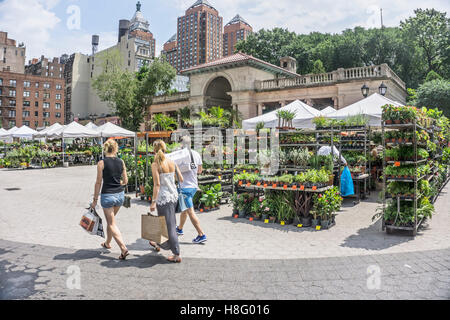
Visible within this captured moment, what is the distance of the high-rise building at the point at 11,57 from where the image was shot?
268 ft

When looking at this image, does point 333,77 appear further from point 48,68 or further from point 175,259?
point 48,68

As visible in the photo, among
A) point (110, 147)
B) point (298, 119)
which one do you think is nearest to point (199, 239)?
point (110, 147)

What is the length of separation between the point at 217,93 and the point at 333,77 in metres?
13.5

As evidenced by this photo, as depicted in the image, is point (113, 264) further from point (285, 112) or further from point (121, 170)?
point (285, 112)

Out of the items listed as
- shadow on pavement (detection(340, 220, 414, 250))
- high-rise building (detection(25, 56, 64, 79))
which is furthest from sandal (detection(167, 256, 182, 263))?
high-rise building (detection(25, 56, 64, 79))

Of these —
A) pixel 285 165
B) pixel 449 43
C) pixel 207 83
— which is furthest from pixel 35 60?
pixel 285 165

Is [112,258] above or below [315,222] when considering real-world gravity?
below

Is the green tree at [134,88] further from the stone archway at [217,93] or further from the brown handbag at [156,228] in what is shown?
the brown handbag at [156,228]

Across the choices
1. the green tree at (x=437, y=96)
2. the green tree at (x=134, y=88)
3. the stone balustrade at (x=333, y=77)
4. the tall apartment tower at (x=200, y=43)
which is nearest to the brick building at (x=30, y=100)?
the tall apartment tower at (x=200, y=43)

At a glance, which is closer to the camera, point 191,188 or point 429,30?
point 191,188

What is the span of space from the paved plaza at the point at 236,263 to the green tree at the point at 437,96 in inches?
933

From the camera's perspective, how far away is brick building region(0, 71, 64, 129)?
277 ft

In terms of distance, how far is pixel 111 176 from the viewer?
18.2 feet

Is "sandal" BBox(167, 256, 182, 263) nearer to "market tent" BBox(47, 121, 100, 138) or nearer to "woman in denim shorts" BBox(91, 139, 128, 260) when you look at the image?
"woman in denim shorts" BBox(91, 139, 128, 260)
